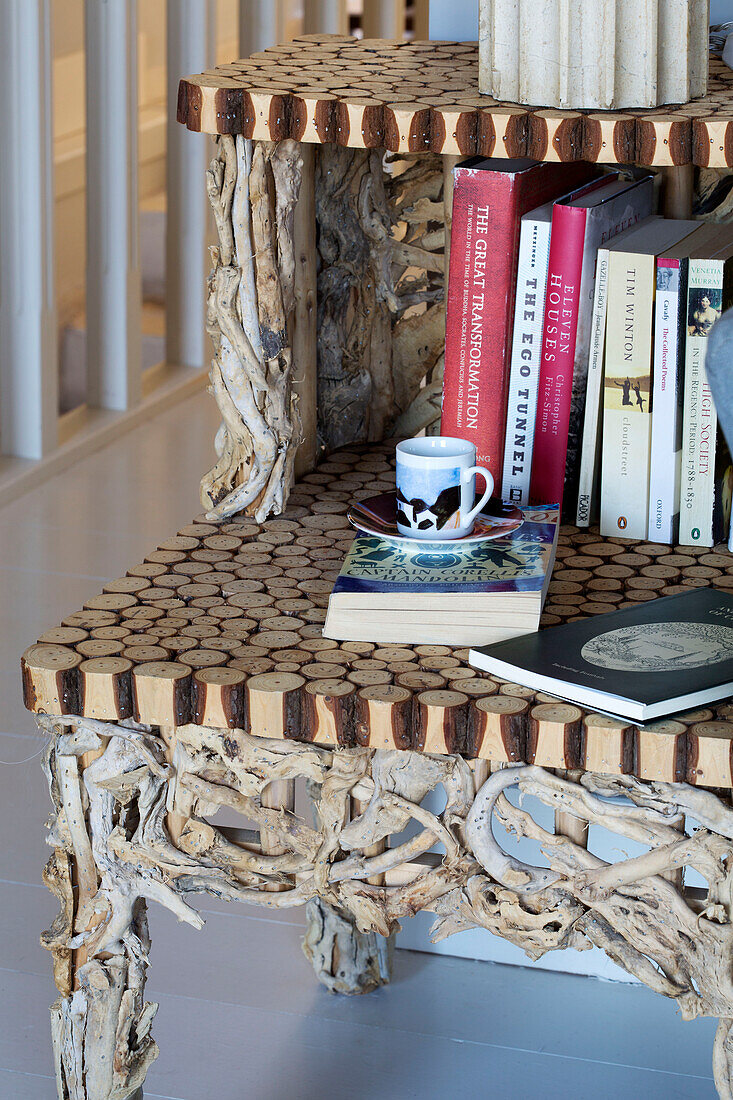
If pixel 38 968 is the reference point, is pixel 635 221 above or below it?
above

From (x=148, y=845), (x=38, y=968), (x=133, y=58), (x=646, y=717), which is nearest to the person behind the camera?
(x=646, y=717)

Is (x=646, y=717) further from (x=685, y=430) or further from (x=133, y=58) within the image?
(x=133, y=58)

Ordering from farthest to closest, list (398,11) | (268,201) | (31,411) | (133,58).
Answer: (398,11) → (133,58) → (31,411) → (268,201)

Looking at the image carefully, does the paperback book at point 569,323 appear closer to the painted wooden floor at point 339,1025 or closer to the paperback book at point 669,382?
the paperback book at point 669,382

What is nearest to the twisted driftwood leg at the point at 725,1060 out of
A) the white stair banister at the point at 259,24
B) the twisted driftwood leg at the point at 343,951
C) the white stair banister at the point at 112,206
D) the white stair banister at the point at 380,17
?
the twisted driftwood leg at the point at 343,951

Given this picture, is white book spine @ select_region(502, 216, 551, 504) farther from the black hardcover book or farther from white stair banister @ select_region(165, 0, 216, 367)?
white stair banister @ select_region(165, 0, 216, 367)

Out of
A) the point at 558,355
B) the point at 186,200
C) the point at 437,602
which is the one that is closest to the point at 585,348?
the point at 558,355

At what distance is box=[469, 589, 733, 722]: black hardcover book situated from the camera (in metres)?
0.88

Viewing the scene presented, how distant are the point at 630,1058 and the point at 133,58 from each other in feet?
8.50

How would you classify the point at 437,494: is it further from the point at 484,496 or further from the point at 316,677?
the point at 316,677

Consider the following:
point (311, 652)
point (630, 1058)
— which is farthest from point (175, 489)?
point (311, 652)

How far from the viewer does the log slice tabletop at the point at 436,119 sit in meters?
0.99

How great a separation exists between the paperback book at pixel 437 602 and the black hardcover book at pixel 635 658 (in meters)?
0.02

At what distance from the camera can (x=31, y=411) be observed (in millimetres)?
3037
